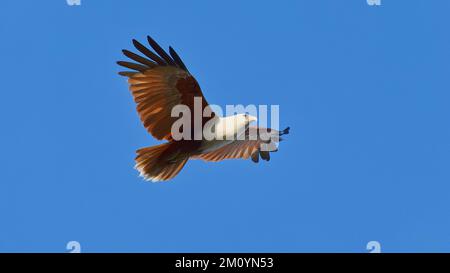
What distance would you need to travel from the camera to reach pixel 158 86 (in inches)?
532

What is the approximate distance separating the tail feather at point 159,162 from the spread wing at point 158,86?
0.71 ft

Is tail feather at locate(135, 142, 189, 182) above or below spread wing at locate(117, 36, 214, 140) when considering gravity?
below

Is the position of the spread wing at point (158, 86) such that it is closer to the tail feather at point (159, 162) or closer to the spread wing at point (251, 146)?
the tail feather at point (159, 162)

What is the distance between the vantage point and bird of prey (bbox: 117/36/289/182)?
13.4 m

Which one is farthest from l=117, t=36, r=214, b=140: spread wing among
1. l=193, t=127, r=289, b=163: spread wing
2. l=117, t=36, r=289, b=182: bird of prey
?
l=193, t=127, r=289, b=163: spread wing

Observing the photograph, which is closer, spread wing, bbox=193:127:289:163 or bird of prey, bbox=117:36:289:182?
bird of prey, bbox=117:36:289:182

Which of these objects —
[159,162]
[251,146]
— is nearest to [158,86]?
[159,162]

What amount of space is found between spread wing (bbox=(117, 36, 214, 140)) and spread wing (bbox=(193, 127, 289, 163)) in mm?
1267

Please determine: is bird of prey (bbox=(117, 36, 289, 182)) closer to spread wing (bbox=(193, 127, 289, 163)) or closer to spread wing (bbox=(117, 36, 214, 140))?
spread wing (bbox=(117, 36, 214, 140))

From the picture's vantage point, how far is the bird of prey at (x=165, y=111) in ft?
44.0

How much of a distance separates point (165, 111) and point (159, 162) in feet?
2.53

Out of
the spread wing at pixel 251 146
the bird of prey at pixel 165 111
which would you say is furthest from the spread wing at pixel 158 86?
the spread wing at pixel 251 146
